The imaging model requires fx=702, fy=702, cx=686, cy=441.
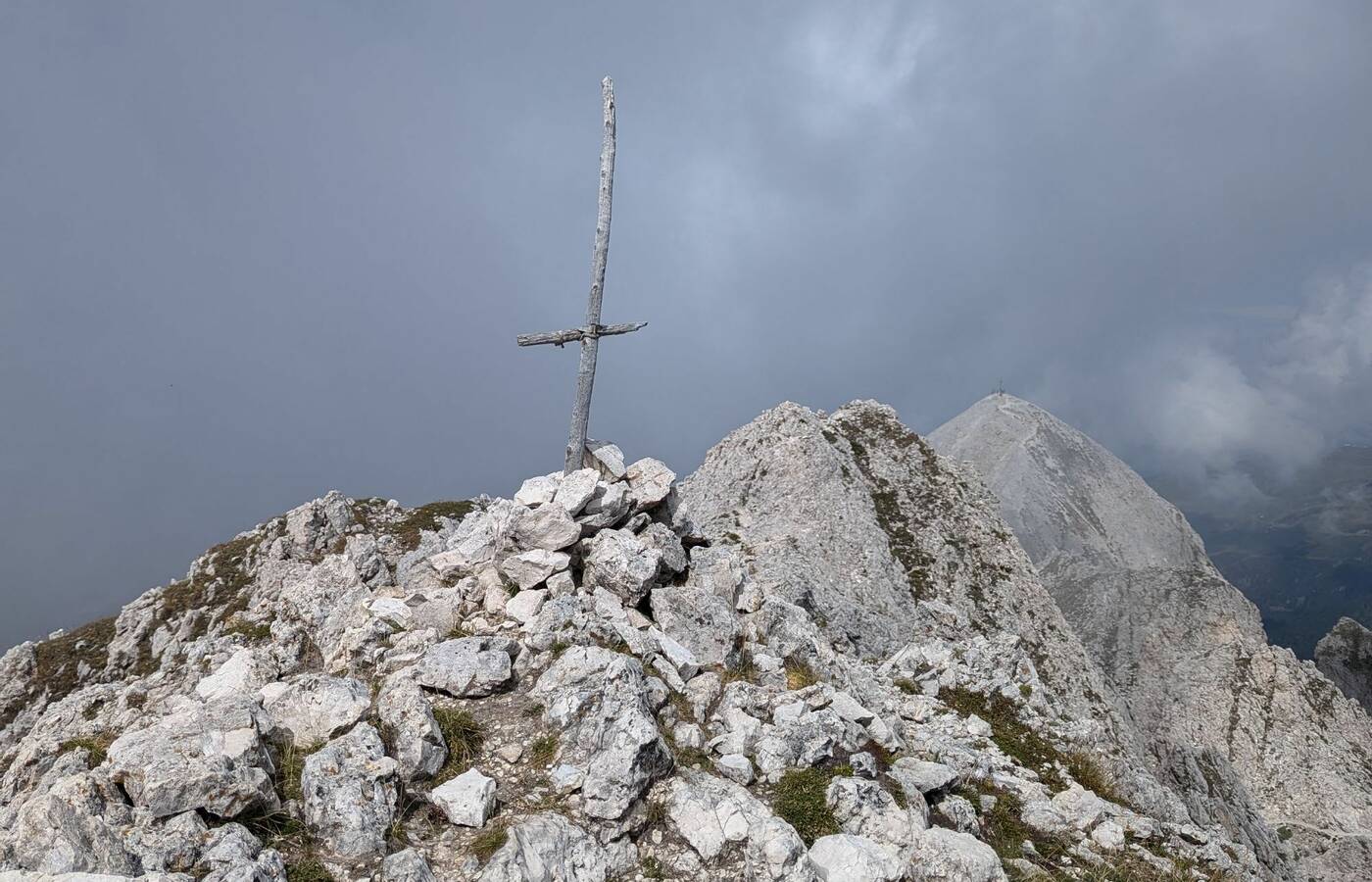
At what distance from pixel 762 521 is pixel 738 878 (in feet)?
122

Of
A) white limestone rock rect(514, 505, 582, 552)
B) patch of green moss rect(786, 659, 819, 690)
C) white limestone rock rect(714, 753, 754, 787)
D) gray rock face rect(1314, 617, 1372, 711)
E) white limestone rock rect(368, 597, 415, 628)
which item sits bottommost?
white limestone rock rect(714, 753, 754, 787)

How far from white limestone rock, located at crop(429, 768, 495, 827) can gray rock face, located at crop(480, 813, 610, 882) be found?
62 cm

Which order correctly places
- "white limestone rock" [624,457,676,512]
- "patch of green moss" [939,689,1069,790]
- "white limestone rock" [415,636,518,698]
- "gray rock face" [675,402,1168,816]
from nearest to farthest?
"white limestone rock" [415,636,518,698], "patch of green moss" [939,689,1069,790], "white limestone rock" [624,457,676,512], "gray rock face" [675,402,1168,816]

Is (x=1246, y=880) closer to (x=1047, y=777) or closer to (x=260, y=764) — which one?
(x=1047, y=777)

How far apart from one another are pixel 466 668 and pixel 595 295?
10.0m

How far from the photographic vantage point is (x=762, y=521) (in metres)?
45.9

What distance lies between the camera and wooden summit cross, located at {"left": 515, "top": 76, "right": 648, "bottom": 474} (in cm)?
1802

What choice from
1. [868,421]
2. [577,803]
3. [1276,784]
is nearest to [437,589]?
[577,803]

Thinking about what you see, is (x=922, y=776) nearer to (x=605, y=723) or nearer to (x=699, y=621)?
(x=699, y=621)

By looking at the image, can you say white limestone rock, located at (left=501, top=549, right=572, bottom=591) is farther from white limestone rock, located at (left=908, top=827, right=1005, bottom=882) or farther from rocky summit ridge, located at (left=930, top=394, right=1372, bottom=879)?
rocky summit ridge, located at (left=930, top=394, right=1372, bottom=879)

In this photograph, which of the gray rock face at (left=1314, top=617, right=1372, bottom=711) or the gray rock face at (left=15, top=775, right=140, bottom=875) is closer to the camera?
the gray rock face at (left=15, top=775, right=140, bottom=875)

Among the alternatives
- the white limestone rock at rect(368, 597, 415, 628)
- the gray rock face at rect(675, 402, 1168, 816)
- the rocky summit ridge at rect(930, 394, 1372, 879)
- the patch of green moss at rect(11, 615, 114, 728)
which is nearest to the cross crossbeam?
the white limestone rock at rect(368, 597, 415, 628)

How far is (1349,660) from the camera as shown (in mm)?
78875

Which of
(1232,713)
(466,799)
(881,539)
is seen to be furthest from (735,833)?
(1232,713)
